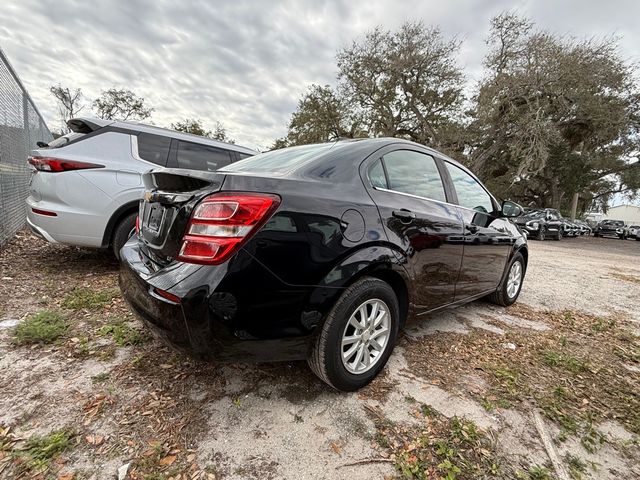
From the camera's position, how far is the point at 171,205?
1722 mm

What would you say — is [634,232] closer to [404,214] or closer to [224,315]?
[404,214]

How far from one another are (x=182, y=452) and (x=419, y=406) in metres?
1.29

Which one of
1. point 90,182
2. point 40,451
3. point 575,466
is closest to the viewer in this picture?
point 40,451

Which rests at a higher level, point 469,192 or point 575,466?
point 469,192

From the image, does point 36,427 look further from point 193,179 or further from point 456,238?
point 456,238

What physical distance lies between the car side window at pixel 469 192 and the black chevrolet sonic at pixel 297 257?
52 centimetres

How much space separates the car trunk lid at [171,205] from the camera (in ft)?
5.35

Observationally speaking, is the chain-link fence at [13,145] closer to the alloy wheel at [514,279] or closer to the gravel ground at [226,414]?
the gravel ground at [226,414]

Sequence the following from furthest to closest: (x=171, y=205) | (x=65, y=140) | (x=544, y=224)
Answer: (x=544, y=224) → (x=65, y=140) → (x=171, y=205)

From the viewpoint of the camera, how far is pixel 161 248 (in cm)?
175

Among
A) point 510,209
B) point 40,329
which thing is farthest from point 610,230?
point 40,329

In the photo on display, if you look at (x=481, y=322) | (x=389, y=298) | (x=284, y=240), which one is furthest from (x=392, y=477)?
(x=481, y=322)

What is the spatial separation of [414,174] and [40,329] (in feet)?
9.70

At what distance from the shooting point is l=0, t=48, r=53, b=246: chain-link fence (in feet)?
15.6
